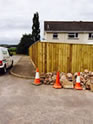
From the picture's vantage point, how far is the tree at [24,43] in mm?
35000

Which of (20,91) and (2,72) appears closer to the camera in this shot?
(20,91)

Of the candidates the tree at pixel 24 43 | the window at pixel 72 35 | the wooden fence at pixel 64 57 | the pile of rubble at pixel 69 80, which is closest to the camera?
the pile of rubble at pixel 69 80

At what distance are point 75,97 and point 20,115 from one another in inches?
93.7

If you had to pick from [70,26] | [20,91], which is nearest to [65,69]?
[20,91]

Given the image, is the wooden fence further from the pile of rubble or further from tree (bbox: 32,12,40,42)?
tree (bbox: 32,12,40,42)

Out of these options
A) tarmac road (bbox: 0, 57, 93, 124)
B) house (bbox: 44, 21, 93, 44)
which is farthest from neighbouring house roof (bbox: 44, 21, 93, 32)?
tarmac road (bbox: 0, 57, 93, 124)

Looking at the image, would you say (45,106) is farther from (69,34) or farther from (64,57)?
(69,34)

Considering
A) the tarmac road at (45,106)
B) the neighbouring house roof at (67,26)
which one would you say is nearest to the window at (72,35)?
the neighbouring house roof at (67,26)

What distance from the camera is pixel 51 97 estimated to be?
4.55 metres

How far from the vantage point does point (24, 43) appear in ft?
115

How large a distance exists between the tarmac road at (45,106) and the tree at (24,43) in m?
30.9

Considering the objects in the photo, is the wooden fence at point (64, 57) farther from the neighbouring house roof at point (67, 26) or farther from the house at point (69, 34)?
the neighbouring house roof at point (67, 26)

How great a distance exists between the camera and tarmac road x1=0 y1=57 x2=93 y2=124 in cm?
303

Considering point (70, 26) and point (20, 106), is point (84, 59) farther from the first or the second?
point (70, 26)
